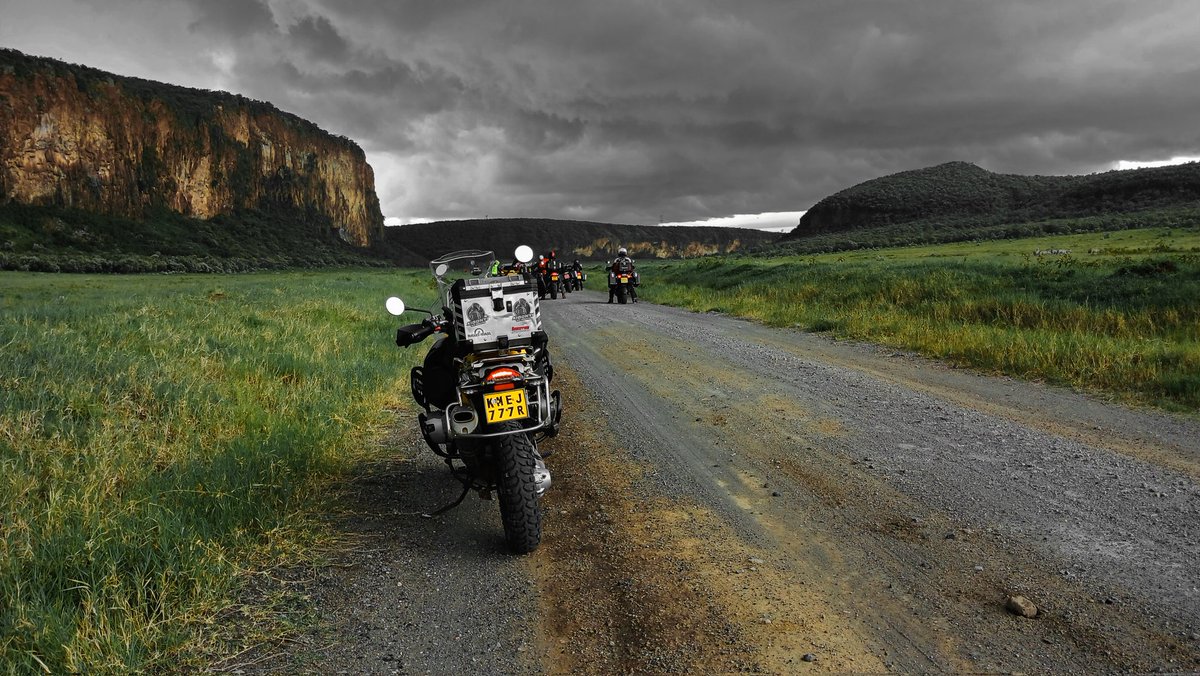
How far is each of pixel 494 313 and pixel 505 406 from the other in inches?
27.6

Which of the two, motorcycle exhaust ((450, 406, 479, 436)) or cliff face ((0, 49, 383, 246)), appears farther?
cliff face ((0, 49, 383, 246))

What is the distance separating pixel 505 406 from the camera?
159 inches

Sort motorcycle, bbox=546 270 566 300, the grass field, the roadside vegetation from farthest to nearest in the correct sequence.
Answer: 1. motorcycle, bbox=546 270 566 300
2. the roadside vegetation
3. the grass field

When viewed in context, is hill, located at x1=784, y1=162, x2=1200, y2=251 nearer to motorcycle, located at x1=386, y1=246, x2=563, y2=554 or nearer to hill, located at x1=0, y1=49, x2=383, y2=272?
motorcycle, located at x1=386, y1=246, x2=563, y2=554

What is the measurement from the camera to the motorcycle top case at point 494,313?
440 centimetres

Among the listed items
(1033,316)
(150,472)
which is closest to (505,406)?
(150,472)

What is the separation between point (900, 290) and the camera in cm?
1789

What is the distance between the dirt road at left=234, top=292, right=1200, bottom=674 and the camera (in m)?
2.81

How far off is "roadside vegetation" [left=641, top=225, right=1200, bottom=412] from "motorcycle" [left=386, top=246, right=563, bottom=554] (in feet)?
21.3

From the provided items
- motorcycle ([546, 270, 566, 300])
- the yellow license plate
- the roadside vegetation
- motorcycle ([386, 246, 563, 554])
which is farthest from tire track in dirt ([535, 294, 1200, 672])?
motorcycle ([546, 270, 566, 300])

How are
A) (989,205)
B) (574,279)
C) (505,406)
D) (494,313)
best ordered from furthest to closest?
(989,205) → (574,279) → (494,313) → (505,406)

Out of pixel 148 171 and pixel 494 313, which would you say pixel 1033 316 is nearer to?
pixel 494 313

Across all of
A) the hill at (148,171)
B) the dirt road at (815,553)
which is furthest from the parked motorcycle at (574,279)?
the hill at (148,171)

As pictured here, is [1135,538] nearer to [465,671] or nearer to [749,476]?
[749,476]
